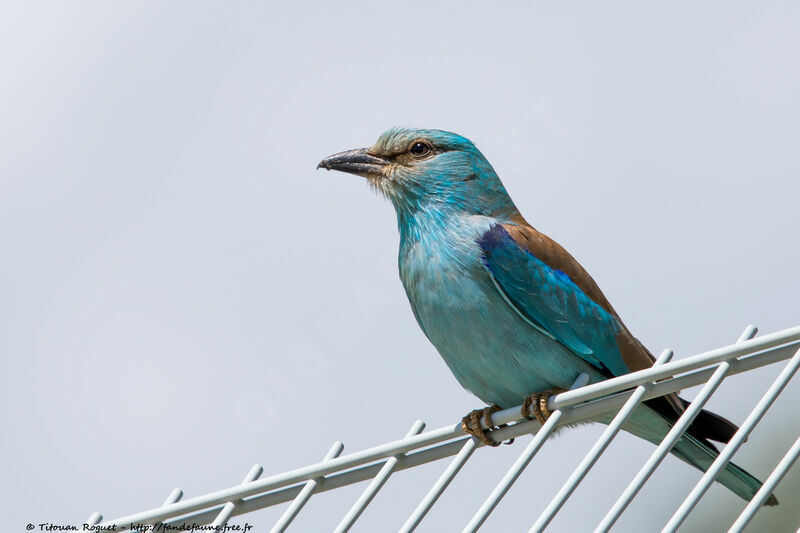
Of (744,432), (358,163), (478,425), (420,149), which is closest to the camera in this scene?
(744,432)

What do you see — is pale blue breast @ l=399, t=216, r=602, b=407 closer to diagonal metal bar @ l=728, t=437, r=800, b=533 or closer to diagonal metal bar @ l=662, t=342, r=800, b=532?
diagonal metal bar @ l=662, t=342, r=800, b=532

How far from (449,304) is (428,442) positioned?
1.82 meters

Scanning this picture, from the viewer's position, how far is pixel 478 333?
560 centimetres

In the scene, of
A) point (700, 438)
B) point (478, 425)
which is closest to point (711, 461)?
point (700, 438)

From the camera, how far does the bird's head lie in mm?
6328

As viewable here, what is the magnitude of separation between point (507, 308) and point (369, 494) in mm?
2029

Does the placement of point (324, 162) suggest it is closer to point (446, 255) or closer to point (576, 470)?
point (446, 255)

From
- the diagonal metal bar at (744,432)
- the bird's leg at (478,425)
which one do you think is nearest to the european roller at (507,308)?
the bird's leg at (478,425)

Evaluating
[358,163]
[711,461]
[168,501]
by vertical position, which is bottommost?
[168,501]

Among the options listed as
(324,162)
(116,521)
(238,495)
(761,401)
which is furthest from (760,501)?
(324,162)

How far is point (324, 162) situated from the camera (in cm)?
678

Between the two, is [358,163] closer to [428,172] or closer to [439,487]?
[428,172]

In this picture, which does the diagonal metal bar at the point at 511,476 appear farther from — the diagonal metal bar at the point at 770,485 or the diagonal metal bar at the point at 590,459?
the diagonal metal bar at the point at 770,485

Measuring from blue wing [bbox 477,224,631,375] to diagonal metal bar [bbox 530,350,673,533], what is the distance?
2.06m
